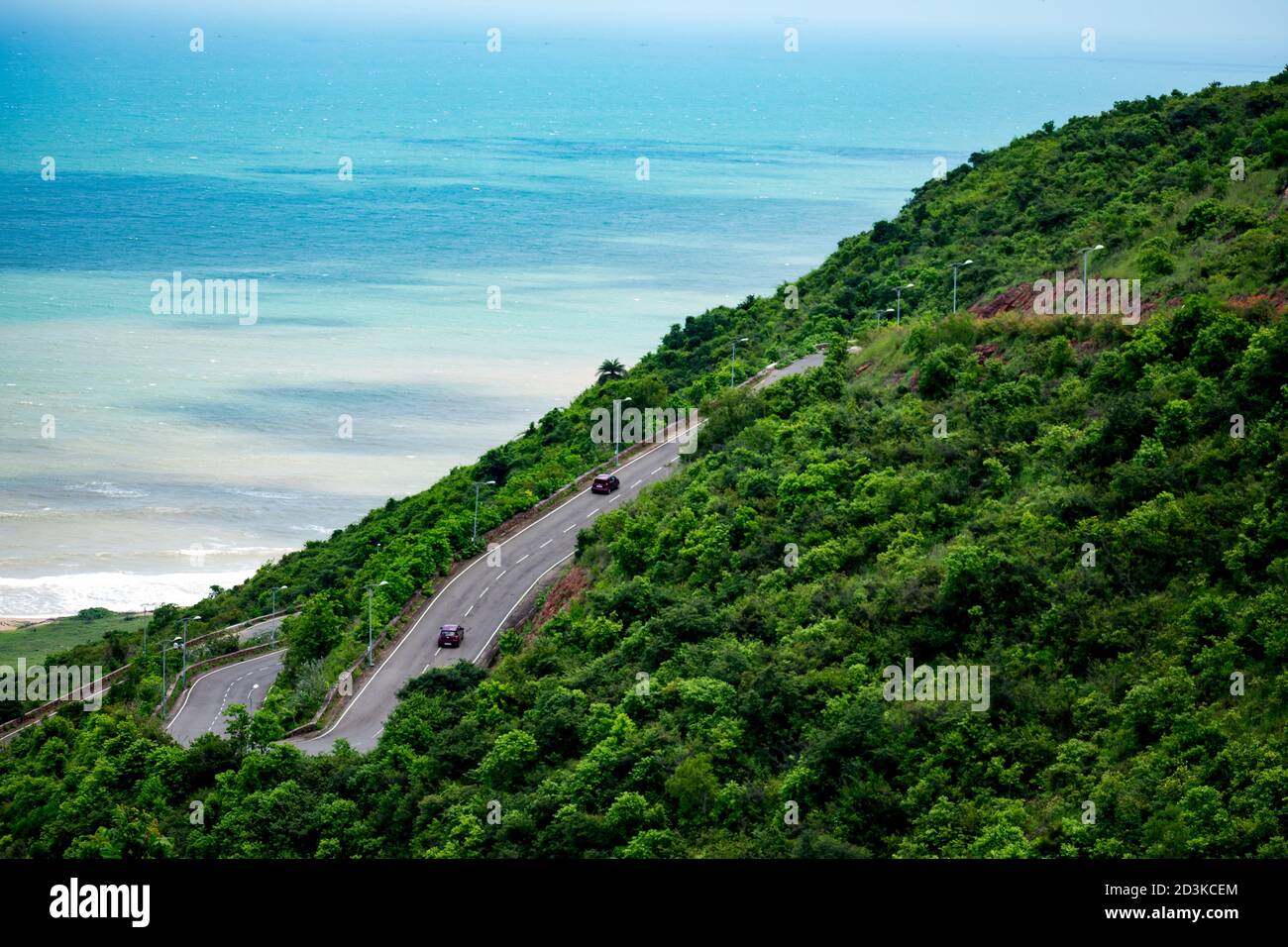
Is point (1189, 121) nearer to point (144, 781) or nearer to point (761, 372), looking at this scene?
point (761, 372)

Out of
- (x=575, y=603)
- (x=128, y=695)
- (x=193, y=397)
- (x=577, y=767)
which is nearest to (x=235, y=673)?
(x=128, y=695)

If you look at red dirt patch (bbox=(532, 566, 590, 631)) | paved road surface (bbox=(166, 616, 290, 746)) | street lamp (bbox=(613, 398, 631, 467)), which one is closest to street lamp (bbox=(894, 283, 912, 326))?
street lamp (bbox=(613, 398, 631, 467))

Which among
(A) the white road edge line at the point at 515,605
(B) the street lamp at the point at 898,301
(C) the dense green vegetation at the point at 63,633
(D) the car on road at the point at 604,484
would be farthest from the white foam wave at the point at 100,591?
(B) the street lamp at the point at 898,301

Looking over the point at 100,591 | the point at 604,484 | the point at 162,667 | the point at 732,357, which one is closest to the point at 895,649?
the point at 604,484

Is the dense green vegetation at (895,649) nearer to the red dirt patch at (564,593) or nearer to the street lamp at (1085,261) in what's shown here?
the red dirt patch at (564,593)

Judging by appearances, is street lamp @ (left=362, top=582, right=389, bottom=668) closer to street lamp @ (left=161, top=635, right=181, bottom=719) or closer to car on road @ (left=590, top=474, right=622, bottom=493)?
street lamp @ (left=161, top=635, right=181, bottom=719)

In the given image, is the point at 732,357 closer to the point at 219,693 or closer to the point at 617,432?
the point at 617,432
